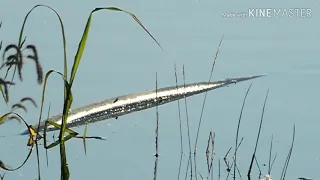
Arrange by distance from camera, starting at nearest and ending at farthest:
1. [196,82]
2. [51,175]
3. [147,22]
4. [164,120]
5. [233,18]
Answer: [51,175] → [164,120] → [196,82] → [147,22] → [233,18]

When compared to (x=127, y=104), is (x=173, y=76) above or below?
above

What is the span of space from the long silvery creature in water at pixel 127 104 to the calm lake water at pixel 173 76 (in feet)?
0.15

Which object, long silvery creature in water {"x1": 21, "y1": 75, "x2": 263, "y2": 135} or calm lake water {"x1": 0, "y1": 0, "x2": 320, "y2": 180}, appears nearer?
calm lake water {"x1": 0, "y1": 0, "x2": 320, "y2": 180}

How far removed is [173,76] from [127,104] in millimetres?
335

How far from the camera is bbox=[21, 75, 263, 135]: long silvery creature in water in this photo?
3414 millimetres

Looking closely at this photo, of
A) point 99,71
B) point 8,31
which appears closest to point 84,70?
point 99,71

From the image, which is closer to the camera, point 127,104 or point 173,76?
point 127,104

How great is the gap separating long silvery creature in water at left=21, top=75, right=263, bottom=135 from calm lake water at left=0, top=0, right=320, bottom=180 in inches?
1.8

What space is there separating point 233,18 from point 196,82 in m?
0.97

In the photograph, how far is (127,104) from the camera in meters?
3.61

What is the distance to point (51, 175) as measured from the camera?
8.50ft

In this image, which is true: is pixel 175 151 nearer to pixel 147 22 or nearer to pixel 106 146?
pixel 106 146

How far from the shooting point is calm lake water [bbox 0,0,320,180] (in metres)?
2.86

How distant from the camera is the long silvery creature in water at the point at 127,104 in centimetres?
341
